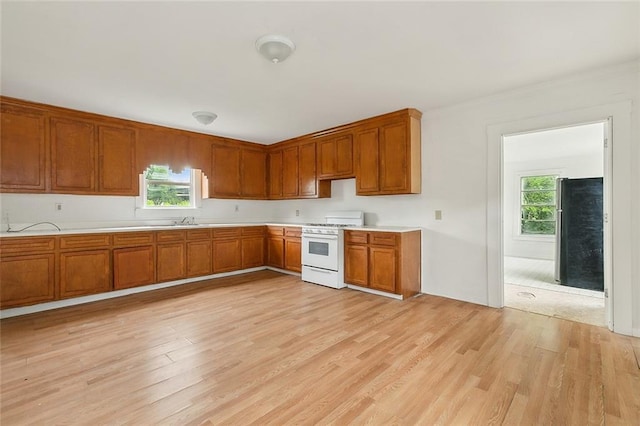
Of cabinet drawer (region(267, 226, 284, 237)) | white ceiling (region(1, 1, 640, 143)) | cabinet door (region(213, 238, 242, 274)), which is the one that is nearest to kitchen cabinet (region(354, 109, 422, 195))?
white ceiling (region(1, 1, 640, 143))

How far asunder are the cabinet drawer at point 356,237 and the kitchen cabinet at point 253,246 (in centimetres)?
200

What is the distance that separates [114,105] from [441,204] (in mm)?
4445

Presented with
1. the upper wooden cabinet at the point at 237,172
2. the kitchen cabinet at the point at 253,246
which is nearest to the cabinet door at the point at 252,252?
the kitchen cabinet at the point at 253,246

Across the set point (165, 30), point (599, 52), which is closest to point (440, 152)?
point (599, 52)

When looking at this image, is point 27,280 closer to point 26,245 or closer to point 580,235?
point 26,245

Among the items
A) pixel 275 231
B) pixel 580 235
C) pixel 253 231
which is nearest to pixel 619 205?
pixel 580 235

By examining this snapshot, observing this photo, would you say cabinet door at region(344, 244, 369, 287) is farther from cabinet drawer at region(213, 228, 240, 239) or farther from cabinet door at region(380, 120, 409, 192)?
cabinet drawer at region(213, 228, 240, 239)

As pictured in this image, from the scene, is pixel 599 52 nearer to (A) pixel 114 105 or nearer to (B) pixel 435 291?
(B) pixel 435 291

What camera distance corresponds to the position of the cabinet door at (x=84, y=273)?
365cm

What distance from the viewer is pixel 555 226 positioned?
518cm

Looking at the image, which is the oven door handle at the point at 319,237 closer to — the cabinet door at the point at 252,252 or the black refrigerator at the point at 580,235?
the cabinet door at the point at 252,252

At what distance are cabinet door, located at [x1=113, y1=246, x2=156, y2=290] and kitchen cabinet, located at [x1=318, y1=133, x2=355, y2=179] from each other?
2972mm

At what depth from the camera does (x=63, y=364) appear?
7.57 ft

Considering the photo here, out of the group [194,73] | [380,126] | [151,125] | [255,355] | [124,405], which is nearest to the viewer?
[124,405]
